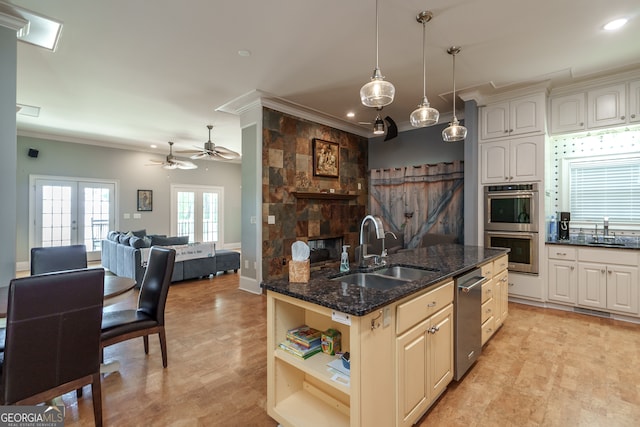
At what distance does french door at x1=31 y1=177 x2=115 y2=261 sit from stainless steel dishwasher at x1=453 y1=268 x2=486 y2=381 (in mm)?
7908

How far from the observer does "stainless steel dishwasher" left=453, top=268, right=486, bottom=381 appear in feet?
6.97

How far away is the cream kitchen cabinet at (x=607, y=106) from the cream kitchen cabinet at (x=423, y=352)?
3382 millimetres

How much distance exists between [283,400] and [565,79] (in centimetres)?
467

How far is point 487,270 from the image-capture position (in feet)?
8.79

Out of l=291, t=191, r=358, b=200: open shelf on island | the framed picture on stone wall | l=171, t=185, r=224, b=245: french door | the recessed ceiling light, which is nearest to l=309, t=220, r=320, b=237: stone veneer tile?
l=291, t=191, r=358, b=200: open shelf on island

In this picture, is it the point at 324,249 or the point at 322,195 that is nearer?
the point at 322,195

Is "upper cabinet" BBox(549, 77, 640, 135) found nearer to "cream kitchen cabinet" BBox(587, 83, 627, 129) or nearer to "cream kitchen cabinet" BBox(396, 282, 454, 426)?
"cream kitchen cabinet" BBox(587, 83, 627, 129)

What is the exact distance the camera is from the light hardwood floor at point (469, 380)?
1.88 m

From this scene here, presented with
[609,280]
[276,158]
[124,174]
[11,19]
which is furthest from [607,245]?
[124,174]

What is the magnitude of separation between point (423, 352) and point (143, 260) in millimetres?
4722

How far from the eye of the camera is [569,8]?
96.3 inches

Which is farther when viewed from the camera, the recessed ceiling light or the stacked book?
the recessed ceiling light

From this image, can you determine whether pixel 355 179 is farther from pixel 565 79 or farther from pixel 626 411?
pixel 626 411

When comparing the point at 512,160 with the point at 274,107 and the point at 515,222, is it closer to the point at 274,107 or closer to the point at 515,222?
the point at 515,222
